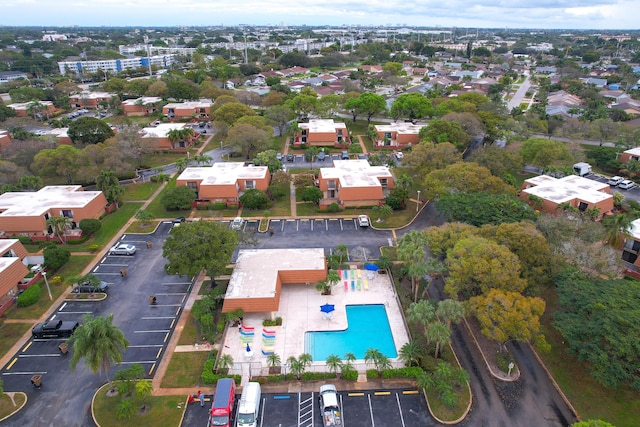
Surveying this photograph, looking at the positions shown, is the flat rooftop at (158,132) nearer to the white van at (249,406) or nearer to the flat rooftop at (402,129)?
the flat rooftop at (402,129)

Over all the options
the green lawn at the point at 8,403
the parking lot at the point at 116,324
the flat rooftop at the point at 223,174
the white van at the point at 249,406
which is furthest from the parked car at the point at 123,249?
the white van at the point at 249,406

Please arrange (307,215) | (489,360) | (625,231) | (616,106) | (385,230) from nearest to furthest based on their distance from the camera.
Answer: (489,360), (625,231), (385,230), (307,215), (616,106)

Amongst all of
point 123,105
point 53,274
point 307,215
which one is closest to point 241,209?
point 307,215

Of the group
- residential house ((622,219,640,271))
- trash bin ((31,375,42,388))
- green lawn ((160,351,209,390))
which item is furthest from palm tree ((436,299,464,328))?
trash bin ((31,375,42,388))

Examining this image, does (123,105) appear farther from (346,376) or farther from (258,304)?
(346,376)

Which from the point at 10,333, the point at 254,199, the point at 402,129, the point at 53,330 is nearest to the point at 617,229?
the point at 254,199

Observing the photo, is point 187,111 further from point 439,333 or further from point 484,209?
point 439,333

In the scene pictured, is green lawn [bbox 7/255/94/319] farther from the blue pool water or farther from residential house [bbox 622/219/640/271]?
residential house [bbox 622/219/640/271]
